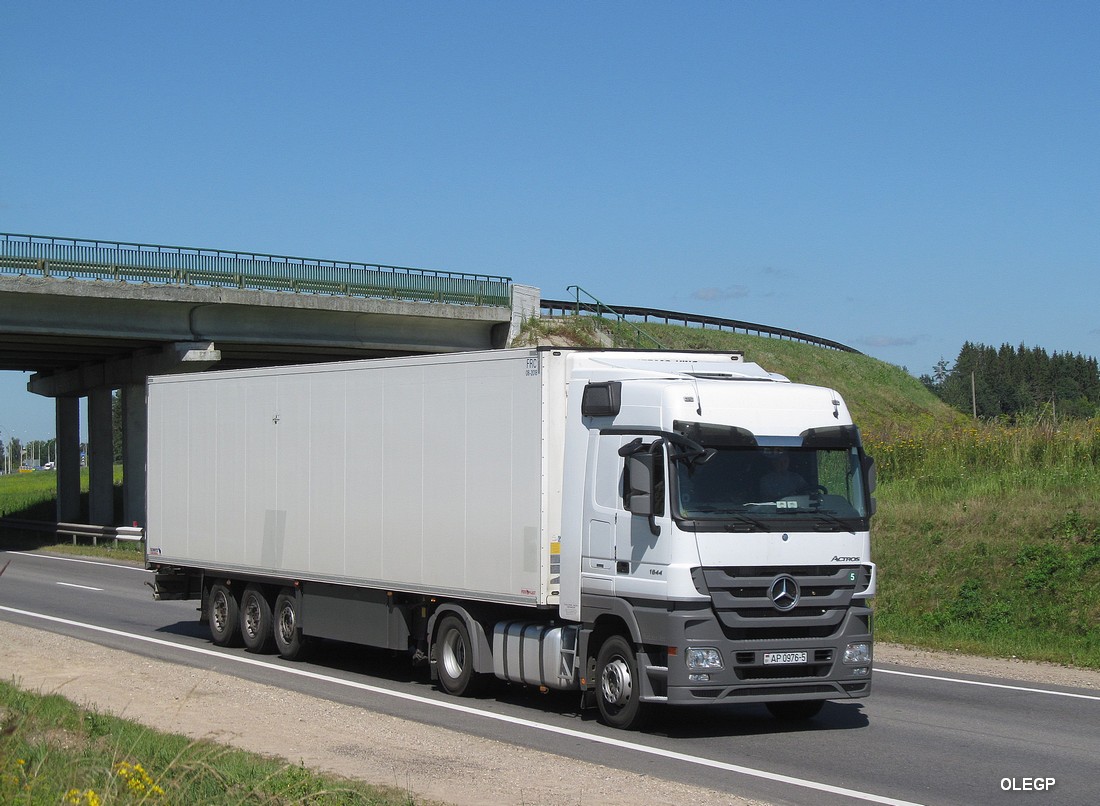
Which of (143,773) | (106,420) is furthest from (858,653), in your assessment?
(106,420)

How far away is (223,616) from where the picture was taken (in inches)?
714

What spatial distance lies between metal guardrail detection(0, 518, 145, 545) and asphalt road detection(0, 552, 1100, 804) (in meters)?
22.0

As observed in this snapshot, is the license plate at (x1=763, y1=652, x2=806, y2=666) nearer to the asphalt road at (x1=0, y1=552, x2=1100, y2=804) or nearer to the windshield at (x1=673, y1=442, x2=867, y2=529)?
the asphalt road at (x1=0, y1=552, x2=1100, y2=804)

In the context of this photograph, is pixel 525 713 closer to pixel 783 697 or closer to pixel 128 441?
pixel 783 697

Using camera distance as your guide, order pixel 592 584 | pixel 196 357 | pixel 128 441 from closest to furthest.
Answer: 1. pixel 592 584
2. pixel 196 357
3. pixel 128 441

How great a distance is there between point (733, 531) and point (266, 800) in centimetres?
492

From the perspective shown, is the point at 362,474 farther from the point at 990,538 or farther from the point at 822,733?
the point at 990,538

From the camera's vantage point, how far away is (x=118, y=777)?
7.61 m

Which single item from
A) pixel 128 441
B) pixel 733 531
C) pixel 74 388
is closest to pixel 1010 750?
pixel 733 531

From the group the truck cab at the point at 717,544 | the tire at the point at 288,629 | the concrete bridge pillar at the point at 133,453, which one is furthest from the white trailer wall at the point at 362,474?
the concrete bridge pillar at the point at 133,453

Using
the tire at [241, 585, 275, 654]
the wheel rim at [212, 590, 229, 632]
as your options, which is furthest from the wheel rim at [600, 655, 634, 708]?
the wheel rim at [212, 590, 229, 632]

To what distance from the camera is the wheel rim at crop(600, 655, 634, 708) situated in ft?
38.1

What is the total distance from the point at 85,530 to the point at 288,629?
28506 mm

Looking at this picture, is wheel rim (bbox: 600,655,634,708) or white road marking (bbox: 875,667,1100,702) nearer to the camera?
wheel rim (bbox: 600,655,634,708)
